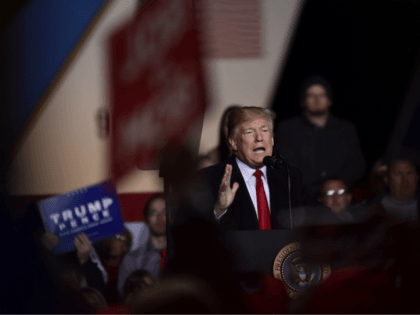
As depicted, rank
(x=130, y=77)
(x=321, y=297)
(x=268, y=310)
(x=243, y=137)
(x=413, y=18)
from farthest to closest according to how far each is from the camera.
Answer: (x=413, y=18)
(x=130, y=77)
(x=243, y=137)
(x=268, y=310)
(x=321, y=297)

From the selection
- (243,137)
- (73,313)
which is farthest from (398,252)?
(73,313)

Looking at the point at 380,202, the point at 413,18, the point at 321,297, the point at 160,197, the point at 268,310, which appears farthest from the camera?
the point at 413,18

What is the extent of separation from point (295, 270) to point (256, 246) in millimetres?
103

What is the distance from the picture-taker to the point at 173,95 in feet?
7.18

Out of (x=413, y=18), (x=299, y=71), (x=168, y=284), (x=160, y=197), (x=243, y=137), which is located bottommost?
(x=160, y=197)

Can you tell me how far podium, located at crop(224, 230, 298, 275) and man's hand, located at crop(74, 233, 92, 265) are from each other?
0.88m

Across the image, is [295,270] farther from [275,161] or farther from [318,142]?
[318,142]

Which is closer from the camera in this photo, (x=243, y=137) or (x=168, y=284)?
(x=168, y=284)

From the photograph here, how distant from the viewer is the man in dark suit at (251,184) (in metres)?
1.19

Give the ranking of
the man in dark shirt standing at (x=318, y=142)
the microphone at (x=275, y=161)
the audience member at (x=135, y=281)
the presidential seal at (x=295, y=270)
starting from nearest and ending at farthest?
1. the presidential seal at (x=295, y=270)
2. the microphone at (x=275, y=161)
3. the audience member at (x=135, y=281)
4. the man in dark shirt standing at (x=318, y=142)

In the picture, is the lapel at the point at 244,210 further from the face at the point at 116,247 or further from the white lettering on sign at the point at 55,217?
the face at the point at 116,247

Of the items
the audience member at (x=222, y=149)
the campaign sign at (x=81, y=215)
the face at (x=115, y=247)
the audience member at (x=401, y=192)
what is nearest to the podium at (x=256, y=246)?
the audience member at (x=222, y=149)

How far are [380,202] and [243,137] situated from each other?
72cm

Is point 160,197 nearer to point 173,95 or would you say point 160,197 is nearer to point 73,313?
point 173,95
